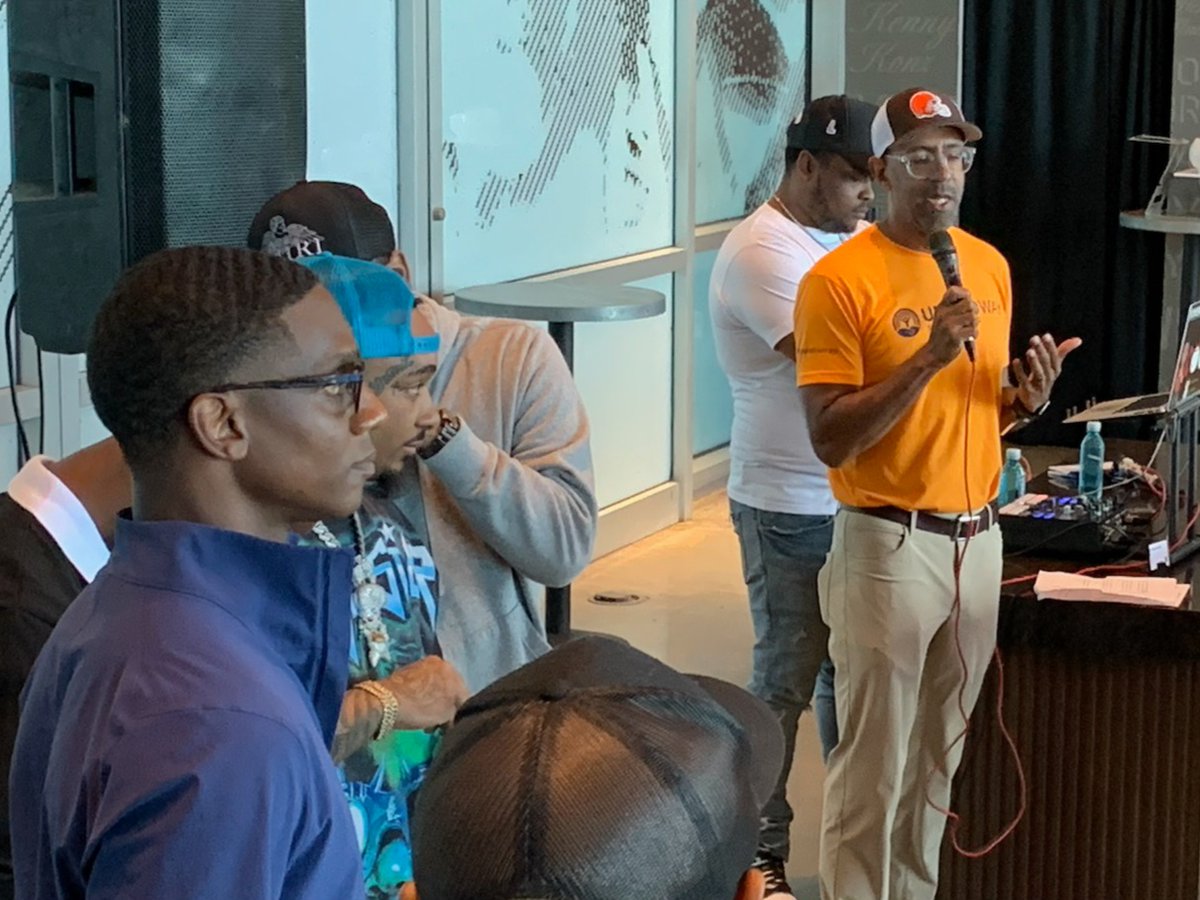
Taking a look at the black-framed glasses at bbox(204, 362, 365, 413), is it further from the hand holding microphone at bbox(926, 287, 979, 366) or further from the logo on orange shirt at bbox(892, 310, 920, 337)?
the logo on orange shirt at bbox(892, 310, 920, 337)

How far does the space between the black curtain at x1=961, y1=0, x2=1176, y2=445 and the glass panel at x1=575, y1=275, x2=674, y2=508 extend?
218cm

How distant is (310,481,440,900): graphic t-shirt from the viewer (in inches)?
68.1

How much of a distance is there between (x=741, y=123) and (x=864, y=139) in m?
3.77

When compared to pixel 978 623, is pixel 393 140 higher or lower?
higher

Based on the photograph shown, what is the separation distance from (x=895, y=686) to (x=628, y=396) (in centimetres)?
341

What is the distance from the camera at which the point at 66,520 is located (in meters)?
1.58

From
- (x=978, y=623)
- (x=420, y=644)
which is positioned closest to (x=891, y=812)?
(x=978, y=623)

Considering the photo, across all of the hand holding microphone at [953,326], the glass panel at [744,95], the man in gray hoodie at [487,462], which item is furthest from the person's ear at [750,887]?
the glass panel at [744,95]

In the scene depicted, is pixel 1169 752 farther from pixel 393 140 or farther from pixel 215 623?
pixel 393 140

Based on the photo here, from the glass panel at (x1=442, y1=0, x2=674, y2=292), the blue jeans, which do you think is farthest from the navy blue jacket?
the glass panel at (x1=442, y1=0, x2=674, y2=292)

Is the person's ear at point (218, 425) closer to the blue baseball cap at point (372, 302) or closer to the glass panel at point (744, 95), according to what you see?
the blue baseball cap at point (372, 302)

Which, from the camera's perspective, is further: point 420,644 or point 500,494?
point 500,494

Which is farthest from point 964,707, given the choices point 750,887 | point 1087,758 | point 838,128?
point 750,887

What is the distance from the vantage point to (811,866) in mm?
3652
